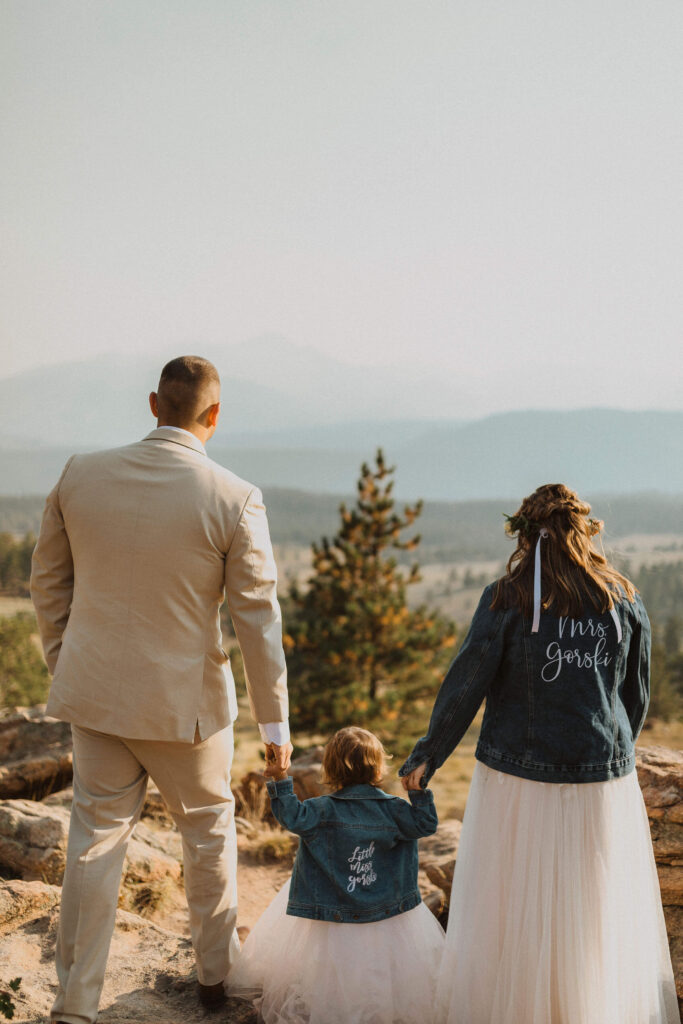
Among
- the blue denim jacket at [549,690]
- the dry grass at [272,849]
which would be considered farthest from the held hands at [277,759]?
the dry grass at [272,849]

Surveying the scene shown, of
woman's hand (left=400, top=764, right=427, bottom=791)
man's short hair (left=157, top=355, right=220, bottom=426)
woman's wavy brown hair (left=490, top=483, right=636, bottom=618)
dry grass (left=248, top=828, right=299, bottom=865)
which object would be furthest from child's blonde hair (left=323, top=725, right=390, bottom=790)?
dry grass (left=248, top=828, right=299, bottom=865)

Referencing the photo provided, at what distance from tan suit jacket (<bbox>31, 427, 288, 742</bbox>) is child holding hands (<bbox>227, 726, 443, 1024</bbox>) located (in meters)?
0.38

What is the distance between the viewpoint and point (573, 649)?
2709 mm

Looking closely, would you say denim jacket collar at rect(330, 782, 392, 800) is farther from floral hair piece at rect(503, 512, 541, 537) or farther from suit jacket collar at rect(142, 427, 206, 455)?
suit jacket collar at rect(142, 427, 206, 455)

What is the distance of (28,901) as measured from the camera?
382 cm

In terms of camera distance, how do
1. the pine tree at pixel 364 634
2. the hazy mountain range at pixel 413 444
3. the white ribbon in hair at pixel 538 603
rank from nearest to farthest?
1. the white ribbon in hair at pixel 538 603
2. the pine tree at pixel 364 634
3. the hazy mountain range at pixel 413 444

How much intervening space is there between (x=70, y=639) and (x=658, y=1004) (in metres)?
2.27

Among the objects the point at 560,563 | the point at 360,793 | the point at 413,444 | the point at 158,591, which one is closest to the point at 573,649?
the point at 560,563

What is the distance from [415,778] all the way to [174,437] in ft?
4.58

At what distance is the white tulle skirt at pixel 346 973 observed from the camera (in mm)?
2943

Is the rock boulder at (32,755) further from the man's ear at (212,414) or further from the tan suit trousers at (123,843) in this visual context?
the man's ear at (212,414)

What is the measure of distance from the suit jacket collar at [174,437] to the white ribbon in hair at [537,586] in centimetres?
115

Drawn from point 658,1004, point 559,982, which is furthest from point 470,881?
point 658,1004

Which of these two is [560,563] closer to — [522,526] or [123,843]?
[522,526]
